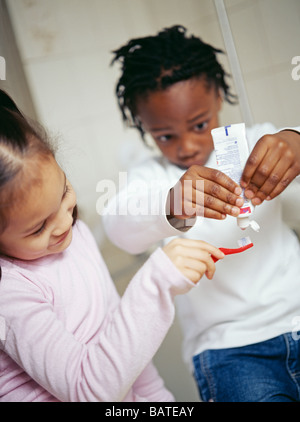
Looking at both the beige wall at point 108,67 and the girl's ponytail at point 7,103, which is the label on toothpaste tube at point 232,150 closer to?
the beige wall at point 108,67

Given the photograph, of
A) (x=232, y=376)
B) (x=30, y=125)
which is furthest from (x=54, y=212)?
(x=232, y=376)

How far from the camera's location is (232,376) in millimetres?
548

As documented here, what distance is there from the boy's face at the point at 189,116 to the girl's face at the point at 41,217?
150 mm

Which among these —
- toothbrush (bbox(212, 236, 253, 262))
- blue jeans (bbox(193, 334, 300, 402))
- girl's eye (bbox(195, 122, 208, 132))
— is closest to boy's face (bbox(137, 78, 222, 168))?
girl's eye (bbox(195, 122, 208, 132))

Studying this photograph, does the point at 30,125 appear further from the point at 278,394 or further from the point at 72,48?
the point at 278,394

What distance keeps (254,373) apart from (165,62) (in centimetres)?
44

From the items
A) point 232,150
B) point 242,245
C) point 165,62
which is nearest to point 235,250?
point 242,245

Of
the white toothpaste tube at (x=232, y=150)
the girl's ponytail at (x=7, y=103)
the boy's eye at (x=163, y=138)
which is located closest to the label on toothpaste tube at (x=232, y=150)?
the white toothpaste tube at (x=232, y=150)

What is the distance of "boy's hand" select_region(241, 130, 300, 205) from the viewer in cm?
39

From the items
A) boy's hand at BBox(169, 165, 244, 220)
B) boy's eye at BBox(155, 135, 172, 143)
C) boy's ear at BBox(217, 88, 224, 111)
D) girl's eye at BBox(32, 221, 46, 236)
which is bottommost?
boy's hand at BBox(169, 165, 244, 220)

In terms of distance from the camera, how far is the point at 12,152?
0.35 m

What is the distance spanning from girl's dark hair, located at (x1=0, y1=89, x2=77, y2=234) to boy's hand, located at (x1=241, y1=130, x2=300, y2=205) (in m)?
0.21

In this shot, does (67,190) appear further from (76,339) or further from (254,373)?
(254,373)

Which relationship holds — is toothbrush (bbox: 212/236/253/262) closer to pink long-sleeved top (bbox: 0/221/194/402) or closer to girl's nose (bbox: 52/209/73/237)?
pink long-sleeved top (bbox: 0/221/194/402)
